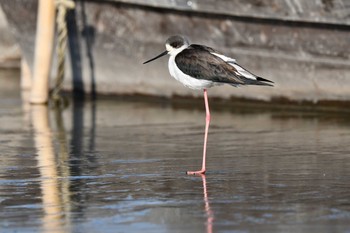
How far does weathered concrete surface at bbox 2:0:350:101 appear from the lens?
38.3 ft

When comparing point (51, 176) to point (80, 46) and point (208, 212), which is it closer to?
point (208, 212)

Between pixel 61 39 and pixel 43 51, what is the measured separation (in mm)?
311

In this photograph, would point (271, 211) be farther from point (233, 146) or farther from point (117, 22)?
point (117, 22)

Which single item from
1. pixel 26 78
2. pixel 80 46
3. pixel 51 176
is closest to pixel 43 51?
pixel 80 46

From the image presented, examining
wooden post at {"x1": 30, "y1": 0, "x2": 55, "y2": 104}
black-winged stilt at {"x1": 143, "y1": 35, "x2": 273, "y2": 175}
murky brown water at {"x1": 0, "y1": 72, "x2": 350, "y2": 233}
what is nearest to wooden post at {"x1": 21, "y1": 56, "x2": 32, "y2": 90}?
wooden post at {"x1": 30, "y1": 0, "x2": 55, "y2": 104}

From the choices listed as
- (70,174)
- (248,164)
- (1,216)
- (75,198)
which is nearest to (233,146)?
(248,164)

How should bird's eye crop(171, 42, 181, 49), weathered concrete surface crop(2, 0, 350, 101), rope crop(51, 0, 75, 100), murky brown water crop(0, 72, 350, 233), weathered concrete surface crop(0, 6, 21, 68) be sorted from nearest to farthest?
1. murky brown water crop(0, 72, 350, 233)
2. bird's eye crop(171, 42, 181, 49)
3. weathered concrete surface crop(2, 0, 350, 101)
4. rope crop(51, 0, 75, 100)
5. weathered concrete surface crop(0, 6, 21, 68)

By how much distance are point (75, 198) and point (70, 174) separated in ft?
3.63

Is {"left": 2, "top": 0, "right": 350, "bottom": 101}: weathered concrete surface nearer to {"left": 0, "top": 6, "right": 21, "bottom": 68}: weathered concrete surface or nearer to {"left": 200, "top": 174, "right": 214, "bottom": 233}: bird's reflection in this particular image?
{"left": 0, "top": 6, "right": 21, "bottom": 68}: weathered concrete surface

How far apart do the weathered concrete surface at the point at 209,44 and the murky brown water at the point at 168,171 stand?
15.9 inches

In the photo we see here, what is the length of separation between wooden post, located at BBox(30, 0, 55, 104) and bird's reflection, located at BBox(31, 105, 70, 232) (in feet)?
2.00

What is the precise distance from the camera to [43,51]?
42.5 ft

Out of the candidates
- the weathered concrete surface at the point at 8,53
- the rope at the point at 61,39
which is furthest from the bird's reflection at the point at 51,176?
the weathered concrete surface at the point at 8,53

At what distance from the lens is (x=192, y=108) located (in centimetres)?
1287
